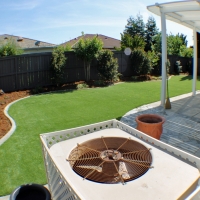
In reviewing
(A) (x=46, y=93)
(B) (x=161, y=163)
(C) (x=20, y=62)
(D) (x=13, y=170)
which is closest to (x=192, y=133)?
(B) (x=161, y=163)

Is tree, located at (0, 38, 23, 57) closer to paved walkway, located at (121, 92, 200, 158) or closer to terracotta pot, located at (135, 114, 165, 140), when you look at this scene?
paved walkway, located at (121, 92, 200, 158)

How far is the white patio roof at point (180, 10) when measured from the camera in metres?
4.86

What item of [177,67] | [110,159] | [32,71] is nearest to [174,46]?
[177,67]

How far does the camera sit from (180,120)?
18.7 ft

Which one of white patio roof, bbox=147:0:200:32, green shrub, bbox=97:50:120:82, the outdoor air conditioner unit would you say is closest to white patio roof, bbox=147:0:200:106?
white patio roof, bbox=147:0:200:32

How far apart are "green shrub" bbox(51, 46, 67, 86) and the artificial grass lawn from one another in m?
1.13

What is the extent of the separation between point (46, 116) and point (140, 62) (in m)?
8.71

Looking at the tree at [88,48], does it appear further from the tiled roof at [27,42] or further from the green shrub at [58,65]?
the tiled roof at [27,42]

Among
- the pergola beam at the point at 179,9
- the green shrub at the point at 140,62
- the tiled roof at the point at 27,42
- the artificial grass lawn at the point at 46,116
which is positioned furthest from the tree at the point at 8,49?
the tiled roof at the point at 27,42

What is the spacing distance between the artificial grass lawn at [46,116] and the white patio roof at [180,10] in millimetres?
3062

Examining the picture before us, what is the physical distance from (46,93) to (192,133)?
6.80 meters

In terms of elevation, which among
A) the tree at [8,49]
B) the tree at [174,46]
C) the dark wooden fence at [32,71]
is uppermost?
the tree at [174,46]

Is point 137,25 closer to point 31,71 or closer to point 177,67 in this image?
point 177,67

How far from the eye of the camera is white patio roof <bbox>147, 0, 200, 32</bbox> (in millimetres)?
4859
